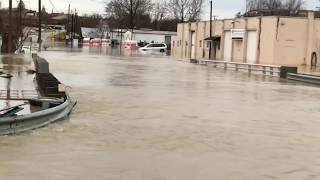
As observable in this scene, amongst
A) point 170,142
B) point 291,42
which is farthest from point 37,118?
point 291,42

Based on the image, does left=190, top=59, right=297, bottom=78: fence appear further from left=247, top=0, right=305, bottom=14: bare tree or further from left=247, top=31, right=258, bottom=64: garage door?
left=247, top=0, right=305, bottom=14: bare tree

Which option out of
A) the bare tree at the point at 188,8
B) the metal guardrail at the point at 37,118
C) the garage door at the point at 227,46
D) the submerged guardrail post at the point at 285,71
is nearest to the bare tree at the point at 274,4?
the bare tree at the point at 188,8

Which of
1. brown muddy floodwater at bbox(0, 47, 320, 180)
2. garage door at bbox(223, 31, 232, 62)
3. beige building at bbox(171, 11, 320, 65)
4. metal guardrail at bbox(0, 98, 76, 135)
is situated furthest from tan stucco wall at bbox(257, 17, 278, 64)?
metal guardrail at bbox(0, 98, 76, 135)

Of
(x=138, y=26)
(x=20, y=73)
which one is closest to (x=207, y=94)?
(x=20, y=73)

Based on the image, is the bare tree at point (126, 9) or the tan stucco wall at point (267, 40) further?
the bare tree at point (126, 9)

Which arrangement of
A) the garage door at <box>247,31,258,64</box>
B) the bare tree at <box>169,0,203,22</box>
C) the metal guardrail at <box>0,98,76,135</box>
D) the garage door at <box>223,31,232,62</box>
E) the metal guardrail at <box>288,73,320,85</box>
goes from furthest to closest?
1. the bare tree at <box>169,0,203,22</box>
2. the garage door at <box>223,31,232,62</box>
3. the garage door at <box>247,31,258,64</box>
4. the metal guardrail at <box>288,73,320,85</box>
5. the metal guardrail at <box>0,98,76,135</box>

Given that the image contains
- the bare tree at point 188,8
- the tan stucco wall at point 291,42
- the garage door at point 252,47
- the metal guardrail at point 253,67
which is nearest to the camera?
the metal guardrail at point 253,67

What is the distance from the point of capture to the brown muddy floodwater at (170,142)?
9.36 m

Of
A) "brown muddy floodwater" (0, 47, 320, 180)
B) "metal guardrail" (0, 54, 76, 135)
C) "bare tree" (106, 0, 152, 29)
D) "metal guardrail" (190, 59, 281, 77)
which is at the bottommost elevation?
"metal guardrail" (190, 59, 281, 77)

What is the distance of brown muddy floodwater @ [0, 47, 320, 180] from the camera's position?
9359 millimetres

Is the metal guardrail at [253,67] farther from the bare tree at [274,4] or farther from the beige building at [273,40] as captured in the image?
the bare tree at [274,4]

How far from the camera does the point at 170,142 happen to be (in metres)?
12.0

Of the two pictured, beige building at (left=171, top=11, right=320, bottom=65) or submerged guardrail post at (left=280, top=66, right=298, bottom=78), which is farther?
beige building at (left=171, top=11, right=320, bottom=65)

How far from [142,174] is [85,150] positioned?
6.68ft
